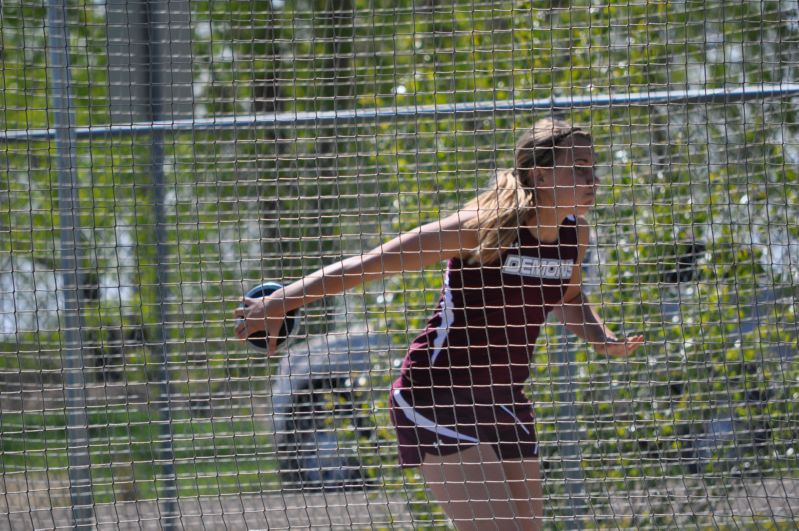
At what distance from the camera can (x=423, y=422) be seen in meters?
2.89

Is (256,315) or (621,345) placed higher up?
(256,315)

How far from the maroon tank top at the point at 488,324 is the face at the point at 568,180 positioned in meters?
0.12

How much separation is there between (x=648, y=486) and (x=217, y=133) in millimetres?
2688

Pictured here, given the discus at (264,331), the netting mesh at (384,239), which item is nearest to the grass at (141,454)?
the netting mesh at (384,239)

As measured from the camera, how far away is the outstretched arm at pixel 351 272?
270 centimetres

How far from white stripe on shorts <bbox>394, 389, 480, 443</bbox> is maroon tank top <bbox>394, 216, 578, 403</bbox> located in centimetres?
5

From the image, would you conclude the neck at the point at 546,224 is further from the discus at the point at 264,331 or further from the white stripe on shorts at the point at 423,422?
the discus at the point at 264,331

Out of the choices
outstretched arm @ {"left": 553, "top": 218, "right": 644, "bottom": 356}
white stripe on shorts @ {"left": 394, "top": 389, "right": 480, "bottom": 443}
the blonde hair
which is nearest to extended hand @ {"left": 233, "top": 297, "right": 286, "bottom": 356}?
white stripe on shorts @ {"left": 394, "top": 389, "right": 480, "bottom": 443}

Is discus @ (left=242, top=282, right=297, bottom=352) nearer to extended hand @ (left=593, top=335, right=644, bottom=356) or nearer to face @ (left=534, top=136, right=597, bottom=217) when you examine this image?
face @ (left=534, top=136, right=597, bottom=217)

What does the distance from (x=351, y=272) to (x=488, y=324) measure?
0.53 metres

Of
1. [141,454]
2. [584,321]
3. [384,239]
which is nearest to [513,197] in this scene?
[584,321]

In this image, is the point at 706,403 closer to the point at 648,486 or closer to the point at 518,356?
the point at 648,486

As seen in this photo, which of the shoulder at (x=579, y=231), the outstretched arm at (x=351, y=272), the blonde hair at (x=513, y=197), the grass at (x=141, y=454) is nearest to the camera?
the outstretched arm at (x=351, y=272)

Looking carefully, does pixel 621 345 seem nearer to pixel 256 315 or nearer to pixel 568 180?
pixel 568 180
